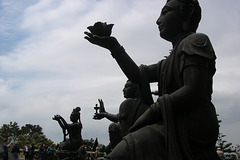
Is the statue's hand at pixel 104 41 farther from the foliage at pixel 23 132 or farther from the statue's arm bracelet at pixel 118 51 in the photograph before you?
the foliage at pixel 23 132

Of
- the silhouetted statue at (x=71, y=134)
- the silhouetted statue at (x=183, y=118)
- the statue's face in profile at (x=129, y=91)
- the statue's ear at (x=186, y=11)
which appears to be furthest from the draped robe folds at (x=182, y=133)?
the silhouetted statue at (x=71, y=134)

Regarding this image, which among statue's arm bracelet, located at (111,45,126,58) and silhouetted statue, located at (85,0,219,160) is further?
statue's arm bracelet, located at (111,45,126,58)

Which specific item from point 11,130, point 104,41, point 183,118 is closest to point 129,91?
point 104,41

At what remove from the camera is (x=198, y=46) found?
10.5 ft

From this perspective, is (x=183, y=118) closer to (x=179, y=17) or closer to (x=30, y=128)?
(x=179, y=17)

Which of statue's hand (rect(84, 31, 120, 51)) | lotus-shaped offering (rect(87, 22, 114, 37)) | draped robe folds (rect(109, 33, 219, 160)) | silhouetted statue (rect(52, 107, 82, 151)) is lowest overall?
draped robe folds (rect(109, 33, 219, 160))

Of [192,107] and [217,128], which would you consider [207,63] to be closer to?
[192,107]

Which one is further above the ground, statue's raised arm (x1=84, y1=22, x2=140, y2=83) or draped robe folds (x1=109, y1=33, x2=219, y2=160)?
statue's raised arm (x1=84, y1=22, x2=140, y2=83)

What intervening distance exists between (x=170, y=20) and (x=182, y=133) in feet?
4.71

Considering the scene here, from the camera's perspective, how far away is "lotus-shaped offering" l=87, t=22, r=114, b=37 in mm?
3764

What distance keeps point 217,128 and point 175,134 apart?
18.7 inches

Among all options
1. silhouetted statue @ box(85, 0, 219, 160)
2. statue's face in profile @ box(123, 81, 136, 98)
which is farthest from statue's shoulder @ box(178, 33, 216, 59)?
statue's face in profile @ box(123, 81, 136, 98)

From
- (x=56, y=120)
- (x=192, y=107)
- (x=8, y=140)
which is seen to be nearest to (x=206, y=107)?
(x=192, y=107)

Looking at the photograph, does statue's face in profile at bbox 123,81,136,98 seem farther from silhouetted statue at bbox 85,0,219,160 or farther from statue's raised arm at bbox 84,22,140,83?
silhouetted statue at bbox 85,0,219,160
